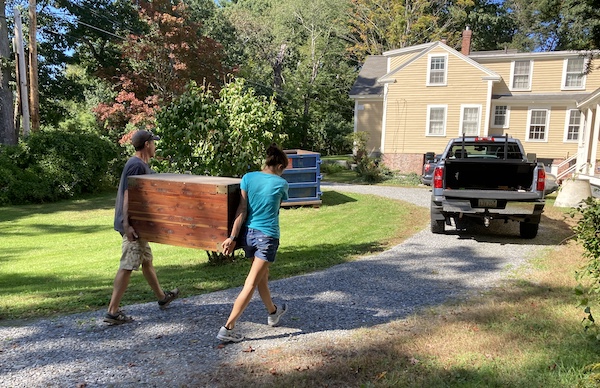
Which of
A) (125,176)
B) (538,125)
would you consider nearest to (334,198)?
(125,176)

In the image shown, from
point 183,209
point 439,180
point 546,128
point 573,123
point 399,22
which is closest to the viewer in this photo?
point 183,209

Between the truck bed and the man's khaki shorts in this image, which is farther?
the truck bed

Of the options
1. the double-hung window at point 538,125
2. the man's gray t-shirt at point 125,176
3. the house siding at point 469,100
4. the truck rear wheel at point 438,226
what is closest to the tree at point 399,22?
the house siding at point 469,100

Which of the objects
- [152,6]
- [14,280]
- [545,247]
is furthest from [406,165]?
[14,280]

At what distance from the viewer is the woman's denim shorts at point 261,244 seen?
375cm

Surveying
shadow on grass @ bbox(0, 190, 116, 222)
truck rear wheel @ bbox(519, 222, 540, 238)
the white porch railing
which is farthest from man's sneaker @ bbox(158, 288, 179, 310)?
the white porch railing

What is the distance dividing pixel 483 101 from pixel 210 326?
858 inches

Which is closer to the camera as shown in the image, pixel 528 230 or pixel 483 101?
pixel 528 230

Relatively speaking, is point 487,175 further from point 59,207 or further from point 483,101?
point 483,101

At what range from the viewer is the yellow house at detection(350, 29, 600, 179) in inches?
888

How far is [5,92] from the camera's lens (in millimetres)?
19078

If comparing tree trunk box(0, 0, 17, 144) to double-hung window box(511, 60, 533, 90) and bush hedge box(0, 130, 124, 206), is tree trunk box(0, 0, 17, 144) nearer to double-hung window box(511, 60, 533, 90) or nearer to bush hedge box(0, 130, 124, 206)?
bush hedge box(0, 130, 124, 206)

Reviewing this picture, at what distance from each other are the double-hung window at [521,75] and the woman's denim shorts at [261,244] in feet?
78.2

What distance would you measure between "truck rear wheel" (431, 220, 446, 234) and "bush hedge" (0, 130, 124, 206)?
13.7 m
